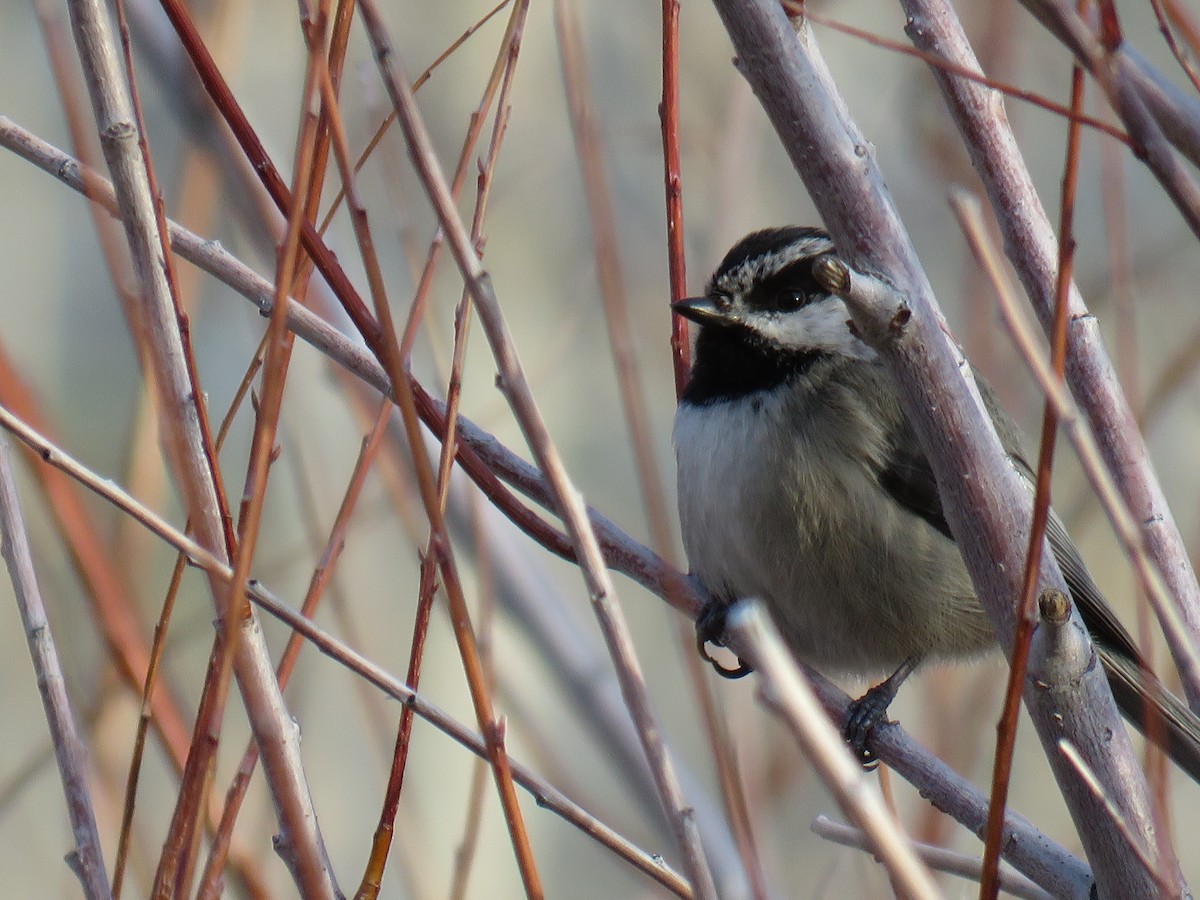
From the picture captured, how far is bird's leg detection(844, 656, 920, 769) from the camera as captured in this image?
2477 mm

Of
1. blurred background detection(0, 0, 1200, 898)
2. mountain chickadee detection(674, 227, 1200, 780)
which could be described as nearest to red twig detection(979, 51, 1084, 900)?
mountain chickadee detection(674, 227, 1200, 780)

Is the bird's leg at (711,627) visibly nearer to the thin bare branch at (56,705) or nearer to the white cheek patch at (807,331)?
the white cheek patch at (807,331)

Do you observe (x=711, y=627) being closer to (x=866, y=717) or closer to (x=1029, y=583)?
(x=866, y=717)

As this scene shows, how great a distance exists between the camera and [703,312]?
2805mm

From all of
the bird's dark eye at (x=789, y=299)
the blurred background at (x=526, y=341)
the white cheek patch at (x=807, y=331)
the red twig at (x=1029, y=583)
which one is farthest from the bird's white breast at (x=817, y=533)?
the red twig at (x=1029, y=583)

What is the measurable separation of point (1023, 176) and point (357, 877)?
6.18 meters

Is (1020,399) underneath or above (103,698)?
underneath

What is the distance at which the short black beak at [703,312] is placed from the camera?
2.72 meters

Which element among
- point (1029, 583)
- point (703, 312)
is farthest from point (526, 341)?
point (1029, 583)

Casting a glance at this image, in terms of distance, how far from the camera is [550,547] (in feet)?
7.17

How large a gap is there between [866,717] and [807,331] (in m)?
0.94

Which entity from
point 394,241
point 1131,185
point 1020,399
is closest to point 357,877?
point 394,241

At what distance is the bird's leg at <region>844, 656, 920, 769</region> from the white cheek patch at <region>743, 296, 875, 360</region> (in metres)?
0.78

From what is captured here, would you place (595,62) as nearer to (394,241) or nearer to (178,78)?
(394,241)
